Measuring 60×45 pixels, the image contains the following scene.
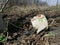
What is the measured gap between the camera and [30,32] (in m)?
7.52

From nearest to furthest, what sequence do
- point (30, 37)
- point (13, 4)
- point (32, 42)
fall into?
point (32, 42)
point (30, 37)
point (13, 4)

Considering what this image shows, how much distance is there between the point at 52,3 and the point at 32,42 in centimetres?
780

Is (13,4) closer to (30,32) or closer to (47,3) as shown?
(47,3)

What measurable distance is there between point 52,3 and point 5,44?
7.97 metres

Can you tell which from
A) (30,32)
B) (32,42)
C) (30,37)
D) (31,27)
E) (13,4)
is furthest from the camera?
(13,4)

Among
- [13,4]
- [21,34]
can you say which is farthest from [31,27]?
[13,4]

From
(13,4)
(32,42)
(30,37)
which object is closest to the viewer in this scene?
(32,42)

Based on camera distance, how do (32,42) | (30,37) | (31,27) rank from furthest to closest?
(31,27) → (30,37) → (32,42)

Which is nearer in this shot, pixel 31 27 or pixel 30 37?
pixel 30 37

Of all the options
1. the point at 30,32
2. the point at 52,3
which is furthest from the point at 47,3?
the point at 30,32

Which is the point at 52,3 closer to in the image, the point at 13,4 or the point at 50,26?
the point at 13,4

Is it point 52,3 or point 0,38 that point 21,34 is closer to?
point 0,38

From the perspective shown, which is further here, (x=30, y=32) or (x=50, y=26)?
(x=50, y=26)

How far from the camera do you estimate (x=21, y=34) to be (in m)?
7.27
